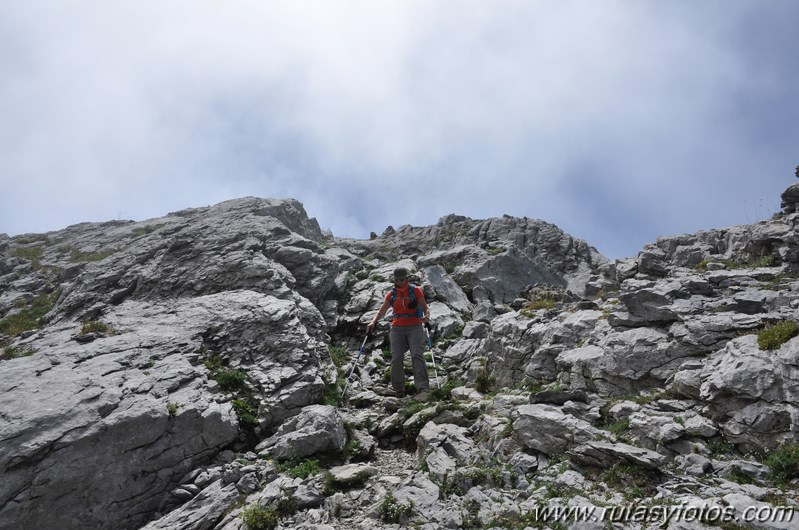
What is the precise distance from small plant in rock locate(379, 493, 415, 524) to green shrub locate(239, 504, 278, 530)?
230cm

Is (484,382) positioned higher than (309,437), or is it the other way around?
(484,382)

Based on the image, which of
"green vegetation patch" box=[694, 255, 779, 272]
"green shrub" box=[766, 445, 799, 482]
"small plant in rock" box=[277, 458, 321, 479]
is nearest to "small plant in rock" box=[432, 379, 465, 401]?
"small plant in rock" box=[277, 458, 321, 479]

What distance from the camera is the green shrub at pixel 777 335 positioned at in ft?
30.1

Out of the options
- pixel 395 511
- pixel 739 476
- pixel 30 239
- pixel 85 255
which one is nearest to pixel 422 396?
pixel 395 511

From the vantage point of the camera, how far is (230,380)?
14172 millimetres

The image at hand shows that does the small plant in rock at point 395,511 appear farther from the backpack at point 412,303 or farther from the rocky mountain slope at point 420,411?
the backpack at point 412,303

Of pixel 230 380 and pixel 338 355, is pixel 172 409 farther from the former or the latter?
pixel 338 355

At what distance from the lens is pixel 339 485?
10.1 metres

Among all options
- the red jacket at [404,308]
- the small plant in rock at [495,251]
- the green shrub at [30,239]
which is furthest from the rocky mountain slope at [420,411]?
the green shrub at [30,239]

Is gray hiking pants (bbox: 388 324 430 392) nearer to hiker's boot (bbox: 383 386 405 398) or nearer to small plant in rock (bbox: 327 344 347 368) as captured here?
hiker's boot (bbox: 383 386 405 398)

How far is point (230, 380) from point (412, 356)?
6.66m

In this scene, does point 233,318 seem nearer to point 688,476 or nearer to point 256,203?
point 688,476

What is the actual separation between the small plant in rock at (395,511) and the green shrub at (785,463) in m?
6.73

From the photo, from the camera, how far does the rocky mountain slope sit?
8.32m
